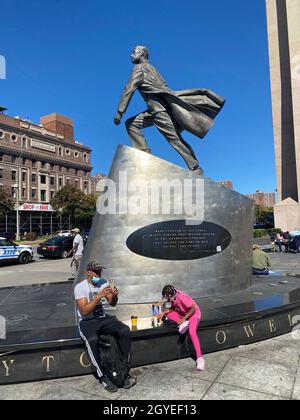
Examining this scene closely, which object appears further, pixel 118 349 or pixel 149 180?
pixel 149 180

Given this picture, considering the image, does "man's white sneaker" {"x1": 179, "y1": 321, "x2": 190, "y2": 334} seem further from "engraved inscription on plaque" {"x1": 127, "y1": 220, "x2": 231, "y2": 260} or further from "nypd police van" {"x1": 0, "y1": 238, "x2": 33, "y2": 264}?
"nypd police van" {"x1": 0, "y1": 238, "x2": 33, "y2": 264}

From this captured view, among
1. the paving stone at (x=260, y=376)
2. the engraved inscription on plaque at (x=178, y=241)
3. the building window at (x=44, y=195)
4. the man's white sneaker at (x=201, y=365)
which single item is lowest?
the paving stone at (x=260, y=376)

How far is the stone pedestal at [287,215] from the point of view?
3244 centimetres

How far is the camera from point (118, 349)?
13.6 feet

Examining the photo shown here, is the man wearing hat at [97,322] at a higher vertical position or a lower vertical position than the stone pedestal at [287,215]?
lower

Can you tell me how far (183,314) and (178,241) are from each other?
267cm

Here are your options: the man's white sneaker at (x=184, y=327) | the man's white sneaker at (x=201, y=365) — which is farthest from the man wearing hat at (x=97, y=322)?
the man's white sneaker at (x=201, y=365)

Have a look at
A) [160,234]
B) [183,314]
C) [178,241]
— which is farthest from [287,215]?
[183,314]

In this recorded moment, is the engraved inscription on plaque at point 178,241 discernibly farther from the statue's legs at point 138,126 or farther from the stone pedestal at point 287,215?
the stone pedestal at point 287,215

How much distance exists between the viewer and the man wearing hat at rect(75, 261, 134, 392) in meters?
4.09

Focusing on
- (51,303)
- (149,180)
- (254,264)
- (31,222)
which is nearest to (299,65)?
(254,264)

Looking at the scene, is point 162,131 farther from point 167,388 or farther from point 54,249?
point 54,249
